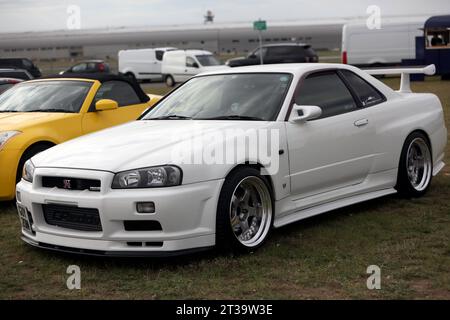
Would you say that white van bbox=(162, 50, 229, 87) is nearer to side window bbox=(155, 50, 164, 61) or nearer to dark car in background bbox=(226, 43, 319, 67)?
side window bbox=(155, 50, 164, 61)

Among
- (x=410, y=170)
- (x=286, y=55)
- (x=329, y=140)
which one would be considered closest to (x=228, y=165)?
(x=329, y=140)

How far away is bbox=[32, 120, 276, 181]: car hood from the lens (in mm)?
4645

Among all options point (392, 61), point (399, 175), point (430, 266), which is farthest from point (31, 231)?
point (392, 61)

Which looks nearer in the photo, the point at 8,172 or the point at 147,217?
the point at 147,217

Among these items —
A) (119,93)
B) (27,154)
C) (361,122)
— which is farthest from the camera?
(119,93)

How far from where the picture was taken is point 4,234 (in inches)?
231

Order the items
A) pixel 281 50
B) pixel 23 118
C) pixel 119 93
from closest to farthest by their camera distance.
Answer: pixel 23 118 → pixel 119 93 → pixel 281 50

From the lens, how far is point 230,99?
5699mm

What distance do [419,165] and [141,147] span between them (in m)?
3.23


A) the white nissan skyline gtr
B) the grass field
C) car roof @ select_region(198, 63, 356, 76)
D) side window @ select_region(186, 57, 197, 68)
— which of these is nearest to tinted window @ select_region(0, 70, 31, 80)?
the white nissan skyline gtr

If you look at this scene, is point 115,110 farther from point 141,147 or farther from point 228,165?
point 228,165

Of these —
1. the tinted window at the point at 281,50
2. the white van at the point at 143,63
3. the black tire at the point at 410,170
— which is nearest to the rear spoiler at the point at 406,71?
the black tire at the point at 410,170

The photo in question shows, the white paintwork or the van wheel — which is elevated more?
the white paintwork

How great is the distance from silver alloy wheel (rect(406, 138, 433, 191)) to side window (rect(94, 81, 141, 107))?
148 inches
